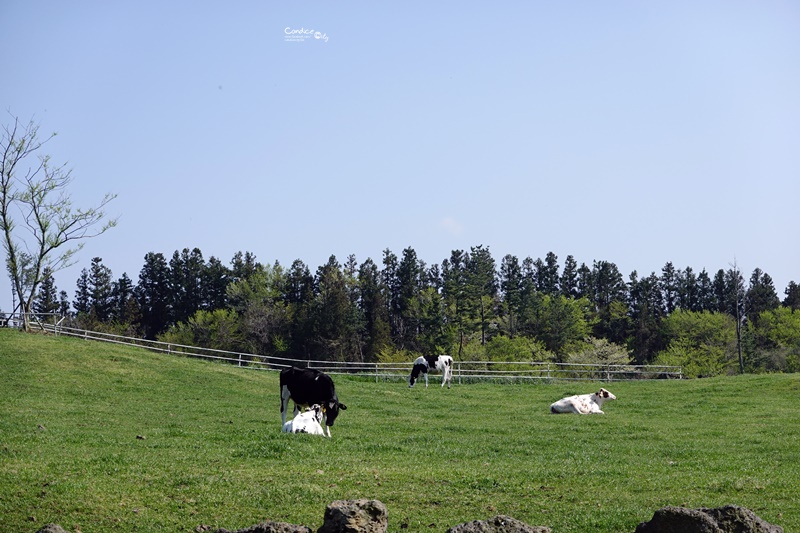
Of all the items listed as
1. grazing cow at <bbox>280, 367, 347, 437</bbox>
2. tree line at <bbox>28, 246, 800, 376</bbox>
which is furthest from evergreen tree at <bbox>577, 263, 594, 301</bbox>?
grazing cow at <bbox>280, 367, 347, 437</bbox>

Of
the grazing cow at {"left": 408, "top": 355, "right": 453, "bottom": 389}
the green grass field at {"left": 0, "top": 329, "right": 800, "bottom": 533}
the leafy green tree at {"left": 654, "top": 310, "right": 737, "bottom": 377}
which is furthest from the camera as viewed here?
the leafy green tree at {"left": 654, "top": 310, "right": 737, "bottom": 377}

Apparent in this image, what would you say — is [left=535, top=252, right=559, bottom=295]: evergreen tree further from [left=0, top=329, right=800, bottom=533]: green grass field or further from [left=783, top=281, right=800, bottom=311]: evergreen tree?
[left=0, top=329, right=800, bottom=533]: green grass field

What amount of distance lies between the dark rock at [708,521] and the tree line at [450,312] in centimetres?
7793

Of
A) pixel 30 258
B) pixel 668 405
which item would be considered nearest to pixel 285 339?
pixel 30 258

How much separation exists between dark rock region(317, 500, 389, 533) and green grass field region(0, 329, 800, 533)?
164 centimetres

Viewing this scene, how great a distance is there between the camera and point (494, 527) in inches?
348

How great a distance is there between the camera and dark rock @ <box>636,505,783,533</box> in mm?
8695

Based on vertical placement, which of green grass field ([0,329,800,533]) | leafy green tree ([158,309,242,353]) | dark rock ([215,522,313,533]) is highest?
leafy green tree ([158,309,242,353])

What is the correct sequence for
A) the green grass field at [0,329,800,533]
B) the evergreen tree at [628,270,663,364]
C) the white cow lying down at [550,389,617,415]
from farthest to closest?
the evergreen tree at [628,270,663,364]
the white cow lying down at [550,389,617,415]
the green grass field at [0,329,800,533]

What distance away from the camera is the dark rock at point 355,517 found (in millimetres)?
8875

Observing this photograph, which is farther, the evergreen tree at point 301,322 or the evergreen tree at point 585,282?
the evergreen tree at point 585,282

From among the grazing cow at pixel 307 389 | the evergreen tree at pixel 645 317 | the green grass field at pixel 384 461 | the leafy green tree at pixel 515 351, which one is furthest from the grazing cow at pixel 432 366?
the evergreen tree at pixel 645 317

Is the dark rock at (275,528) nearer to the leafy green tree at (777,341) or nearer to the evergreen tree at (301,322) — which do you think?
the leafy green tree at (777,341)

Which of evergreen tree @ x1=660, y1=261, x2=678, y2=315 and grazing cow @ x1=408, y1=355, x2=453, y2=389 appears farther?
evergreen tree @ x1=660, y1=261, x2=678, y2=315
